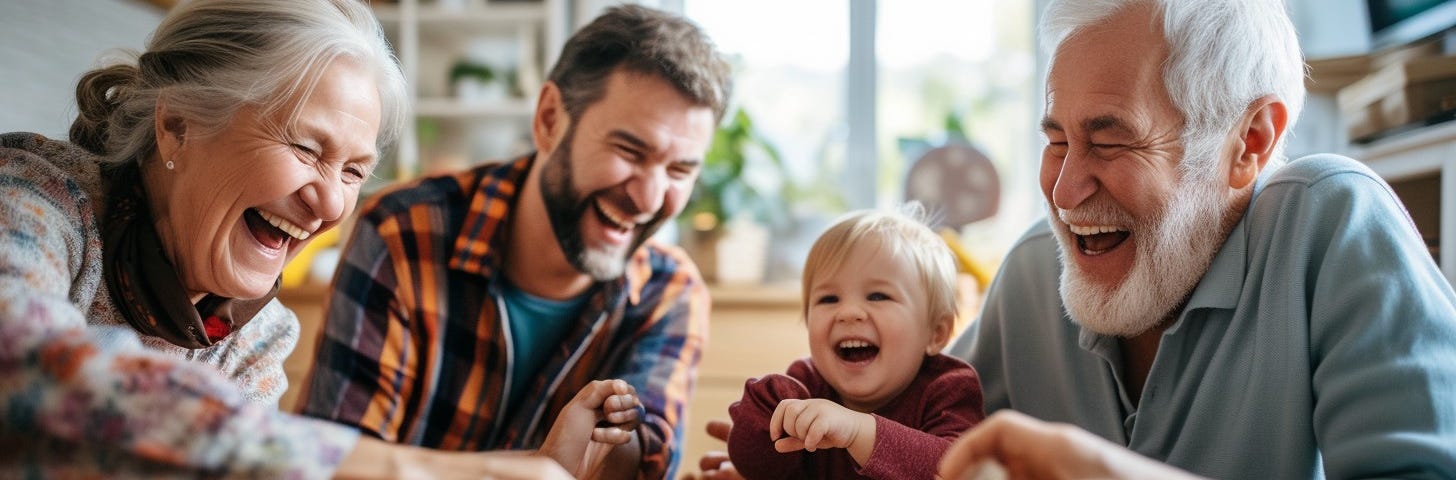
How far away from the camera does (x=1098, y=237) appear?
1.42 m

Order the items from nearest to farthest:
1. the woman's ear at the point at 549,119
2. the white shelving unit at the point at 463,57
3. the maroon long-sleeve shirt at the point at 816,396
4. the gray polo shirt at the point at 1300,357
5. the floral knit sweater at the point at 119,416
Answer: the floral knit sweater at the point at 119,416
the gray polo shirt at the point at 1300,357
the maroon long-sleeve shirt at the point at 816,396
the woman's ear at the point at 549,119
the white shelving unit at the point at 463,57

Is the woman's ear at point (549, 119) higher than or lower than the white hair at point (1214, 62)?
lower

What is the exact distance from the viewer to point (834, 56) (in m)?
3.98

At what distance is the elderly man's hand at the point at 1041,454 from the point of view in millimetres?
852

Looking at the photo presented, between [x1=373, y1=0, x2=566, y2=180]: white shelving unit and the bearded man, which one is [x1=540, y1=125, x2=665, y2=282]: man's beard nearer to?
the bearded man

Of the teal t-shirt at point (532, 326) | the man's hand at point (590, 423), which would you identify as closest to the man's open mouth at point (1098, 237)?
the man's hand at point (590, 423)

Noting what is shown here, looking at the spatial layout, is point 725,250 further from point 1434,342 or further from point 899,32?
point 1434,342

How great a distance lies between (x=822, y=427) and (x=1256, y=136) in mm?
711

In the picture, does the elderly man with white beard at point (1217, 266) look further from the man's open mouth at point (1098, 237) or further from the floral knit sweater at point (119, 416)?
the floral knit sweater at point (119, 416)

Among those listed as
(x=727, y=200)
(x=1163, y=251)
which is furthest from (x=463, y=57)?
(x=1163, y=251)

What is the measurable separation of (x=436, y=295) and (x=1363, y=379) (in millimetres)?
1445

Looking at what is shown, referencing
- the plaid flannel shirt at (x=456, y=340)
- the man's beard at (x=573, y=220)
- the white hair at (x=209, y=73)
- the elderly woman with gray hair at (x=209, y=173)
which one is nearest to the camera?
the elderly woman with gray hair at (x=209, y=173)

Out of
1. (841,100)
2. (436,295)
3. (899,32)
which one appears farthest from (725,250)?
(436,295)

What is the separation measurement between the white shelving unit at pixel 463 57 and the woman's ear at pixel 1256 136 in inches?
112
